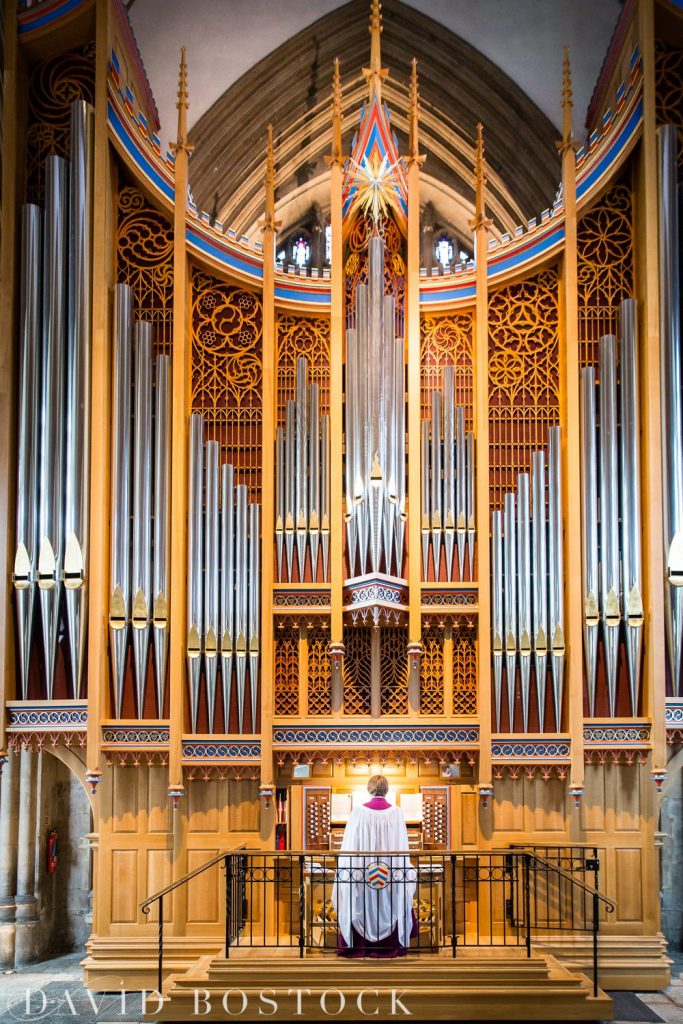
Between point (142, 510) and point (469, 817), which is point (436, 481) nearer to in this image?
point (142, 510)

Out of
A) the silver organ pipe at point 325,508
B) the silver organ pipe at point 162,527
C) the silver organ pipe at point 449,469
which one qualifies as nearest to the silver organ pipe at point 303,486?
the silver organ pipe at point 325,508

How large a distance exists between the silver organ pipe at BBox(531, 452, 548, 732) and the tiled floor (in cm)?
302

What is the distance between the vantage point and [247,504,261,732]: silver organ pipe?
44.4 feet

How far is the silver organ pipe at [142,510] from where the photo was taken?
44.0 ft

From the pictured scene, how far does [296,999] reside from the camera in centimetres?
1084

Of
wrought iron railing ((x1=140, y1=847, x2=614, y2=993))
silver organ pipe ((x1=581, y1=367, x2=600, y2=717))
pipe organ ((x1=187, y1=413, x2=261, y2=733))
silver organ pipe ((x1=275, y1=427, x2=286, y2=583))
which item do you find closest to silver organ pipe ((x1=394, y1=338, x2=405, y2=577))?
silver organ pipe ((x1=275, y1=427, x2=286, y2=583))

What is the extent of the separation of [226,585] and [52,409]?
2.69 meters

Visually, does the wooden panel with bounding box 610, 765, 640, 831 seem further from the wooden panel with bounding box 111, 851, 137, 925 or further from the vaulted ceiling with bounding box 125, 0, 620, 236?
the vaulted ceiling with bounding box 125, 0, 620, 236

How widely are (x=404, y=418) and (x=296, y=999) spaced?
20.5ft

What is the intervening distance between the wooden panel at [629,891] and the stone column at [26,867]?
22.9ft

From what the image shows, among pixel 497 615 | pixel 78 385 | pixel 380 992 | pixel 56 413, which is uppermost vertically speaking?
pixel 78 385

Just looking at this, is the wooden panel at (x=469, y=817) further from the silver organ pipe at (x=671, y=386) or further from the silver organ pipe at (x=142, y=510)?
the silver organ pipe at (x=142, y=510)

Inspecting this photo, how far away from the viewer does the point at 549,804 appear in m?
13.7

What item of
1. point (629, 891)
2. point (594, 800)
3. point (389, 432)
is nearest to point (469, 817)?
point (594, 800)
